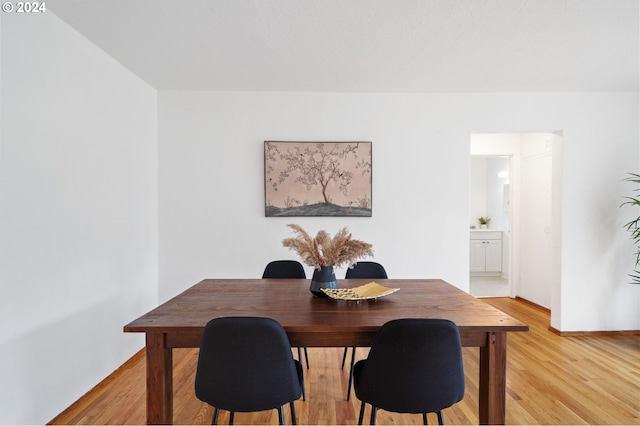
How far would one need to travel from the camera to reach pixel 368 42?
2.33 metres

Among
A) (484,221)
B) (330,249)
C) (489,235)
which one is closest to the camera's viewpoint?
(330,249)

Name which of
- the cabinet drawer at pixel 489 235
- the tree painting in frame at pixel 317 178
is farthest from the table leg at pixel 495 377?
the cabinet drawer at pixel 489 235

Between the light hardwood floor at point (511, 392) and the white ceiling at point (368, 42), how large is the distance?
8.51ft

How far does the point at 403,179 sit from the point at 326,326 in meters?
2.36

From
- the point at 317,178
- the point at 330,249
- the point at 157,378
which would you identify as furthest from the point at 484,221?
the point at 157,378

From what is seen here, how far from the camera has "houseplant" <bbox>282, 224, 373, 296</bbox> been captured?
5.87 ft

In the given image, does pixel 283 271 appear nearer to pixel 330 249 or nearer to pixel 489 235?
pixel 330 249

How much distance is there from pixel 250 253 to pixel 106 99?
187 cm

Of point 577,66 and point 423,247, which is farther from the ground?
point 577,66

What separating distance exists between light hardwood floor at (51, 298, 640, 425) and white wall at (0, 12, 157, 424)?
0.75ft

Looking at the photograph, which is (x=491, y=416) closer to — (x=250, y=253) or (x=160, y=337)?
(x=160, y=337)

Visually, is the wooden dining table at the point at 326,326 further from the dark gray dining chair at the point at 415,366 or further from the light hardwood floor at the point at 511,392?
the light hardwood floor at the point at 511,392

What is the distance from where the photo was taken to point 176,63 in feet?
8.82

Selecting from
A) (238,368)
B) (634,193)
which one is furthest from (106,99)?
(634,193)
